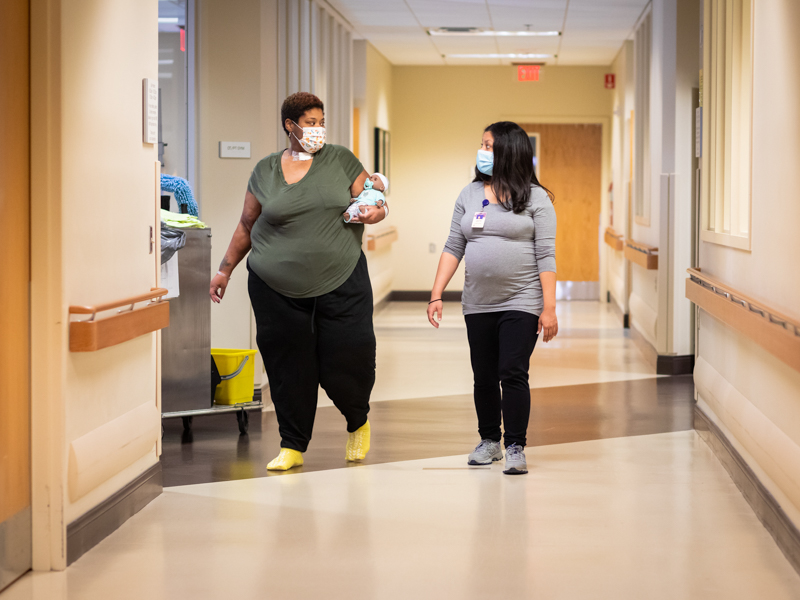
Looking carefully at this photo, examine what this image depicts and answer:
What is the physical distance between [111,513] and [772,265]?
2.41 meters

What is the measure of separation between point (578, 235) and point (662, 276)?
225 inches

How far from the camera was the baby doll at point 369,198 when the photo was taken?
152 inches

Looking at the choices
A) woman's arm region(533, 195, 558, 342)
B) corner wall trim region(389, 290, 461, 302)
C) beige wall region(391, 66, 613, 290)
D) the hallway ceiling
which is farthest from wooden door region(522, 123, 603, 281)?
woman's arm region(533, 195, 558, 342)

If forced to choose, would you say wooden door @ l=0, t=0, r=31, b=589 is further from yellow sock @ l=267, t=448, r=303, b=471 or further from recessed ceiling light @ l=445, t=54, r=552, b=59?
recessed ceiling light @ l=445, t=54, r=552, b=59

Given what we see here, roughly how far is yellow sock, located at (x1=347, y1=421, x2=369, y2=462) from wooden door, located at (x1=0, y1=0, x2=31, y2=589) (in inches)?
63.8

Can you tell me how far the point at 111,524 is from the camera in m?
3.18

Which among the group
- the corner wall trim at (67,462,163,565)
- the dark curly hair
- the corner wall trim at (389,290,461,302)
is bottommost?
the corner wall trim at (67,462,163,565)

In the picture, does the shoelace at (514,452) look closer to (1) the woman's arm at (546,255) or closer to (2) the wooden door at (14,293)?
(1) the woman's arm at (546,255)

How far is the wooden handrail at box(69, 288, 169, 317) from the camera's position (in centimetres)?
281

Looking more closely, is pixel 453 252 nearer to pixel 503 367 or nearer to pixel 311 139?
pixel 503 367

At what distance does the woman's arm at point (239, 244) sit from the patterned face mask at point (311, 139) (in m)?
0.30

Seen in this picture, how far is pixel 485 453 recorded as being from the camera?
4082 millimetres

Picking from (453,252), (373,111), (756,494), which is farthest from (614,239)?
(756,494)

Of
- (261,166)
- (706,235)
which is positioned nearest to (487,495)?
(261,166)
